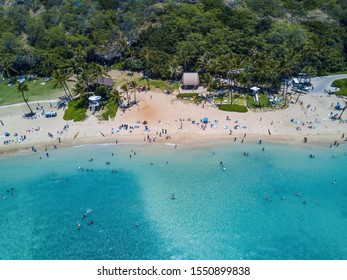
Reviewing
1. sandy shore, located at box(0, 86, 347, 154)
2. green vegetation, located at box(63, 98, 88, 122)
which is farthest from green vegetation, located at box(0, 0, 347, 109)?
sandy shore, located at box(0, 86, 347, 154)

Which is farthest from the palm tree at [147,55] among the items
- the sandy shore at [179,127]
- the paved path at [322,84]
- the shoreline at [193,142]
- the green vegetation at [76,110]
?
the paved path at [322,84]

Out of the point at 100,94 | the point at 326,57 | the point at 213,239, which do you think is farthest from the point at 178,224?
the point at 326,57

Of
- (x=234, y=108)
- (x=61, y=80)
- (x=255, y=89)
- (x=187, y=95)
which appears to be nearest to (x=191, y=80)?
(x=187, y=95)

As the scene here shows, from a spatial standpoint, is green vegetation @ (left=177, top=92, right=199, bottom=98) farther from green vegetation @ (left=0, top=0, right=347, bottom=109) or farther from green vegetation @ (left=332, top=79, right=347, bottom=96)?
green vegetation @ (left=332, top=79, right=347, bottom=96)

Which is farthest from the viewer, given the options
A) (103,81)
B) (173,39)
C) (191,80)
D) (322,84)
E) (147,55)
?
(173,39)

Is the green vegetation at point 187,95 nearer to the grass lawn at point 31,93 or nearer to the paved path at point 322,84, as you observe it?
the paved path at point 322,84

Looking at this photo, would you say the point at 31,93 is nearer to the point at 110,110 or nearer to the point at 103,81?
the point at 103,81
